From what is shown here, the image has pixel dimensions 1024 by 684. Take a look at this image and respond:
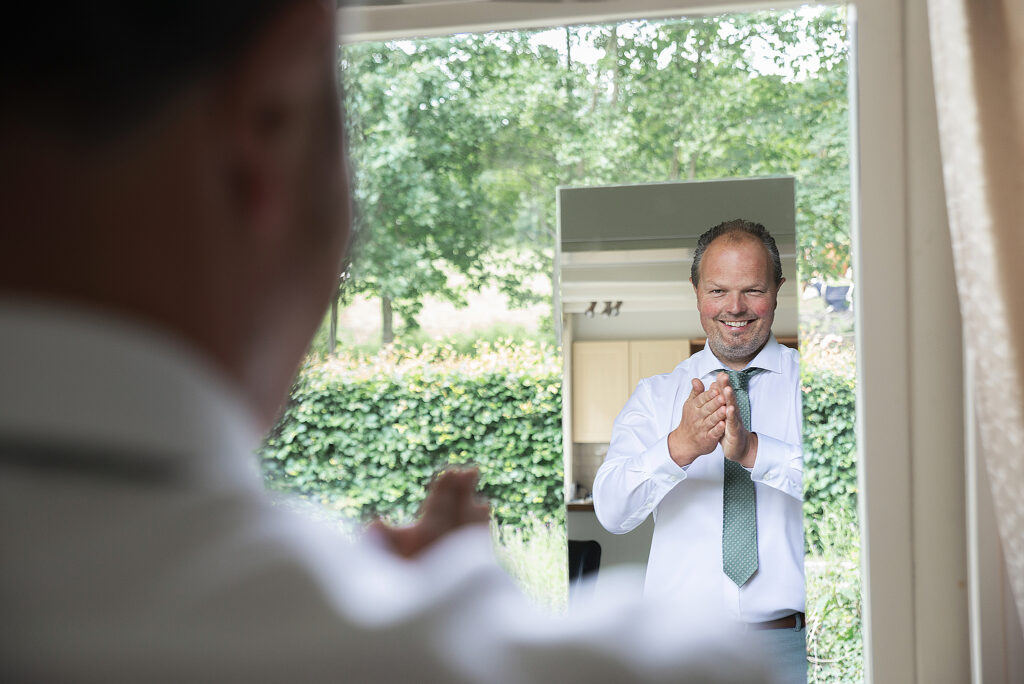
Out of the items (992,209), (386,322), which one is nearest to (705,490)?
(992,209)

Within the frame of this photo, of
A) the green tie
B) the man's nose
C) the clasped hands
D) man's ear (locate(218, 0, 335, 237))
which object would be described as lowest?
the green tie

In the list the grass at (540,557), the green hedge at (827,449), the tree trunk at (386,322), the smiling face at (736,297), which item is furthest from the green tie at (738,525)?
the tree trunk at (386,322)

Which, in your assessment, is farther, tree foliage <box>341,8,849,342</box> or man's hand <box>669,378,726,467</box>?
tree foliage <box>341,8,849,342</box>

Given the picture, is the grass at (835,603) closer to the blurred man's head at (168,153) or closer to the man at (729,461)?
the man at (729,461)

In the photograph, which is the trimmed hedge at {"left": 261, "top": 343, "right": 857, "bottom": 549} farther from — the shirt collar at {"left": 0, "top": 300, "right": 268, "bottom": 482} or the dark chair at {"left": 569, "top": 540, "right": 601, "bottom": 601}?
the shirt collar at {"left": 0, "top": 300, "right": 268, "bottom": 482}

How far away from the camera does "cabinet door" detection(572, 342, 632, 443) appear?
168 centimetres

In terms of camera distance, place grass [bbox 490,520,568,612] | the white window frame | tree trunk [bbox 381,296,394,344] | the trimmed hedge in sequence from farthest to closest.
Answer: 1. tree trunk [bbox 381,296,394,344]
2. the trimmed hedge
3. grass [bbox 490,520,568,612]
4. the white window frame

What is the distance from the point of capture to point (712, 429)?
1.60 meters

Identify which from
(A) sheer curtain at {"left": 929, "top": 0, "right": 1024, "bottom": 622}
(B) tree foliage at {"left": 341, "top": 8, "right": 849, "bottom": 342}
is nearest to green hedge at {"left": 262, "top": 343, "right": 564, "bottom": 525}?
(B) tree foliage at {"left": 341, "top": 8, "right": 849, "bottom": 342}

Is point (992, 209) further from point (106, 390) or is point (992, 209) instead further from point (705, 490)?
point (106, 390)

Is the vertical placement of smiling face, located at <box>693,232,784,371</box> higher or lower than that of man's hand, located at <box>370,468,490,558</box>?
higher

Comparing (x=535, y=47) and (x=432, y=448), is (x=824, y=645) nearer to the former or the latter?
(x=432, y=448)

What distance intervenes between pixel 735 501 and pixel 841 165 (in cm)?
68

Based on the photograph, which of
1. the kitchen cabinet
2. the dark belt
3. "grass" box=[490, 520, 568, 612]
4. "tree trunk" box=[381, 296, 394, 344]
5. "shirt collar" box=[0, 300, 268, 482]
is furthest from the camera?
"tree trunk" box=[381, 296, 394, 344]
